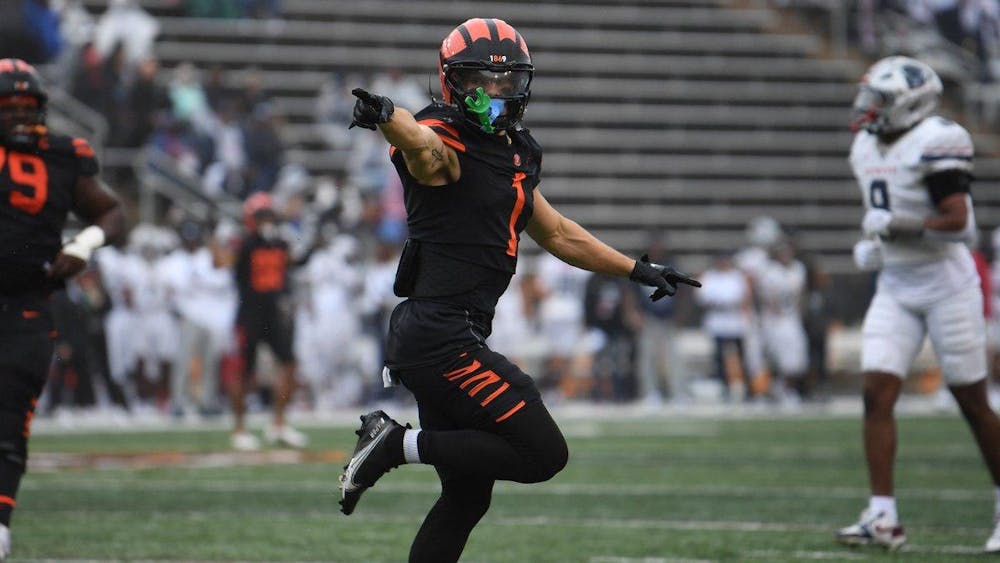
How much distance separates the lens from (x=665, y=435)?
1491 cm

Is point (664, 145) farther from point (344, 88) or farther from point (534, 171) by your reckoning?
point (534, 171)

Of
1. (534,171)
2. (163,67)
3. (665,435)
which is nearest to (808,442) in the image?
(665,435)

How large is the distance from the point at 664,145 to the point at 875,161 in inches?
728

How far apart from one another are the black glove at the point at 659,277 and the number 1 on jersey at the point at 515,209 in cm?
60

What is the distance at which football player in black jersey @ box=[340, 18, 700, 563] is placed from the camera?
5188mm

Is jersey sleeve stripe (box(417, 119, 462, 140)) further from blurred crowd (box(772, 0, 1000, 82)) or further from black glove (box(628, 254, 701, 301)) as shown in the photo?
blurred crowd (box(772, 0, 1000, 82))

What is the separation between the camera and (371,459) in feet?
17.3

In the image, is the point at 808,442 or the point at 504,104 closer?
the point at 504,104

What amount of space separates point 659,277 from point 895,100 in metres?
2.49

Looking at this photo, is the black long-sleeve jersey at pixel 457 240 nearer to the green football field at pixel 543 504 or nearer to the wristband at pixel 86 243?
the wristband at pixel 86 243

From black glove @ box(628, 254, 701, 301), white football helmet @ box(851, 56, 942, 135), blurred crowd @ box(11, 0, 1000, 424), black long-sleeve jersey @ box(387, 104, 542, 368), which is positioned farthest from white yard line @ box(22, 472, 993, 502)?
blurred crowd @ box(11, 0, 1000, 424)

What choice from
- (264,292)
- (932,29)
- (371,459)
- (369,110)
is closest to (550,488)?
(264,292)

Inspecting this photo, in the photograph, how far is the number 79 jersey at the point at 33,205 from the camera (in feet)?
21.5

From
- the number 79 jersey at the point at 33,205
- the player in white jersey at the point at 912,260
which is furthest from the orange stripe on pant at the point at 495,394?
the player in white jersey at the point at 912,260
